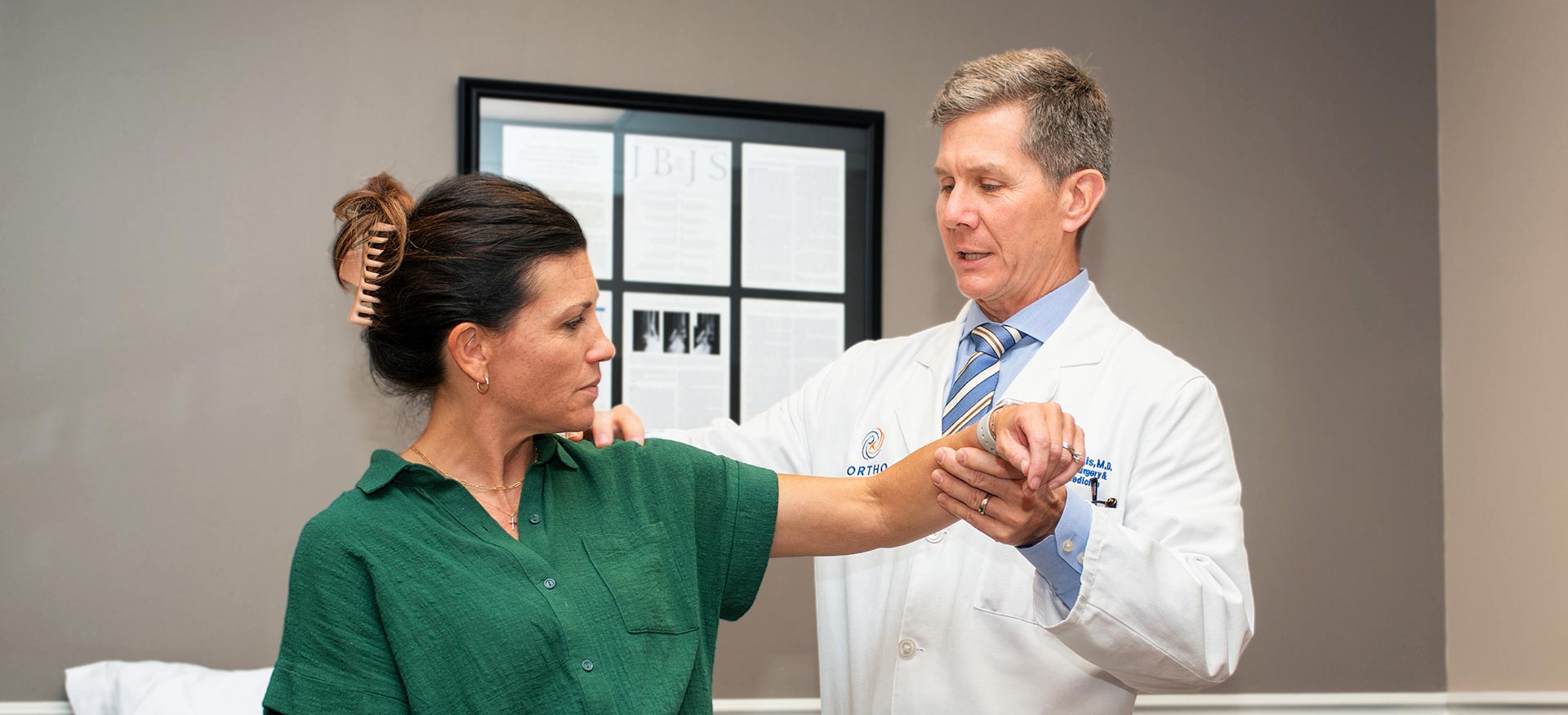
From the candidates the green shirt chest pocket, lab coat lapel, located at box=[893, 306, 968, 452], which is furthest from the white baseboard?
Answer: the green shirt chest pocket

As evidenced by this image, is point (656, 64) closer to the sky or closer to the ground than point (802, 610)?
closer to the sky

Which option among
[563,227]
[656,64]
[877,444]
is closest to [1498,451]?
[877,444]

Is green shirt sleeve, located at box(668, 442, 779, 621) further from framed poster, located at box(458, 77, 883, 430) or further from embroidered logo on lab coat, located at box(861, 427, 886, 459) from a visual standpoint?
framed poster, located at box(458, 77, 883, 430)

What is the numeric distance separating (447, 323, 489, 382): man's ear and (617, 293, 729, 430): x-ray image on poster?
3.74 ft

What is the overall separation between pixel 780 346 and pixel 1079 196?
3.15 feet

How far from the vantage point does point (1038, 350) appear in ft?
6.14

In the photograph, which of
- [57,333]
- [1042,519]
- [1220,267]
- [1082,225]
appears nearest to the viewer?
[1042,519]

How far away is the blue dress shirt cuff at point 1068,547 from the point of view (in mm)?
1478

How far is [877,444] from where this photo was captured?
1899 mm

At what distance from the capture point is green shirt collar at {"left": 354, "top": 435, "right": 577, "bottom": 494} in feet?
4.53

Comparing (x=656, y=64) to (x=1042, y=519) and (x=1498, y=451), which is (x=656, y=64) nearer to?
(x=1042, y=519)

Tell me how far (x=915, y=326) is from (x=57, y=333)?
169 cm

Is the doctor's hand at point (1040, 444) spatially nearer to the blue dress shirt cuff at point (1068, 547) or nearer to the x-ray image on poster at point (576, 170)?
the blue dress shirt cuff at point (1068, 547)

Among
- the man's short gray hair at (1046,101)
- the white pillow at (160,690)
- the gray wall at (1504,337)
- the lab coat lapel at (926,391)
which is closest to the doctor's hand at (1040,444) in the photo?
the lab coat lapel at (926,391)
